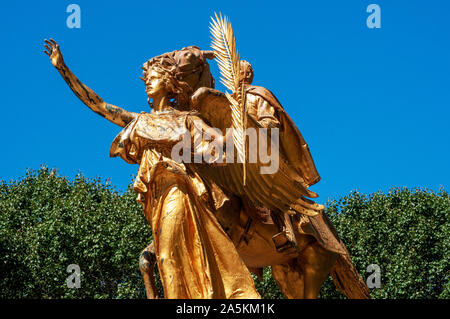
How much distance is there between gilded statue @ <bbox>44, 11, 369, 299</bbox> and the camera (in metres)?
8.11

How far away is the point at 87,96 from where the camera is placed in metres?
8.77

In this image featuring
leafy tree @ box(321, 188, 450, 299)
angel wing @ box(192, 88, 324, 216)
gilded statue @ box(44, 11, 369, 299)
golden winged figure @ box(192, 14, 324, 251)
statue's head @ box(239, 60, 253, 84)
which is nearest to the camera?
gilded statue @ box(44, 11, 369, 299)

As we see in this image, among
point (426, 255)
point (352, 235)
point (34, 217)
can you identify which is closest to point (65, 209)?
point (34, 217)

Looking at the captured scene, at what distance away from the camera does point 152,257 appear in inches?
338

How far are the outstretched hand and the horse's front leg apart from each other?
7.40ft

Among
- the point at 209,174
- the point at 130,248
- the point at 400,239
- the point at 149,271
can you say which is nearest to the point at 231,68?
the point at 209,174

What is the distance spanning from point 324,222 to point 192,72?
2.59 metres

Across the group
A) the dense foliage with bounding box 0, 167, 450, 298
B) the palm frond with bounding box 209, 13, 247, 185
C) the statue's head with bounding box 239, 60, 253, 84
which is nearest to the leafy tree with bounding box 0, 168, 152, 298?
the dense foliage with bounding box 0, 167, 450, 298

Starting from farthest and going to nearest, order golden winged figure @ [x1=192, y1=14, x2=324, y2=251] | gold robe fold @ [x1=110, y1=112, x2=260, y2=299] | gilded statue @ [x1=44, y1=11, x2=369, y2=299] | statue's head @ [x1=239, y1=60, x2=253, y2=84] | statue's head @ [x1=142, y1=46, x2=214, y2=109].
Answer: statue's head @ [x1=239, y1=60, x2=253, y2=84]
statue's head @ [x1=142, y1=46, x2=214, y2=109]
golden winged figure @ [x1=192, y1=14, x2=324, y2=251]
gilded statue @ [x1=44, y1=11, x2=369, y2=299]
gold robe fold @ [x1=110, y1=112, x2=260, y2=299]

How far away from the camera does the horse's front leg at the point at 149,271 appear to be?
845 centimetres

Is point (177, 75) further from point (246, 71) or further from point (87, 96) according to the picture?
point (246, 71)

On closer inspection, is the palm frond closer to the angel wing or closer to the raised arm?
the angel wing

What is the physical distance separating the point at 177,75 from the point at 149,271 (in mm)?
2137
